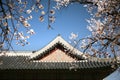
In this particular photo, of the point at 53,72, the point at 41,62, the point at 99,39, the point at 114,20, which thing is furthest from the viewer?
the point at 41,62

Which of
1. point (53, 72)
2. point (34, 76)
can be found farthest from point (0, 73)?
point (53, 72)

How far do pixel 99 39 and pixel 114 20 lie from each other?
1384 mm

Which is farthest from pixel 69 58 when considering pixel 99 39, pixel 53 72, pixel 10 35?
pixel 10 35

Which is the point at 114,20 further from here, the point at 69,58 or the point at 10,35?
the point at 69,58

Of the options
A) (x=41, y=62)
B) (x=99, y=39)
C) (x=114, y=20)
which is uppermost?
(x=114, y=20)

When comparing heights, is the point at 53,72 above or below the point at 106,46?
below

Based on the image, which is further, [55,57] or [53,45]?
[53,45]

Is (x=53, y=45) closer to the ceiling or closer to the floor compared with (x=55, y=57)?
closer to the ceiling

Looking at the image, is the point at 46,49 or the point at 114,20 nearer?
Answer: the point at 114,20

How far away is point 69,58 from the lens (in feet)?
84.6

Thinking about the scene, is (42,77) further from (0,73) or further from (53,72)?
(0,73)

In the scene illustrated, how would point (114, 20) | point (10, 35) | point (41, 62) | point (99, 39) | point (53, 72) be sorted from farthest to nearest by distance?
point (41, 62)
point (53, 72)
point (99, 39)
point (114, 20)
point (10, 35)

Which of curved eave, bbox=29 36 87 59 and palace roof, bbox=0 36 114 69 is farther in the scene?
curved eave, bbox=29 36 87 59

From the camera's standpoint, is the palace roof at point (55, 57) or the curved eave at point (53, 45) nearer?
the palace roof at point (55, 57)
